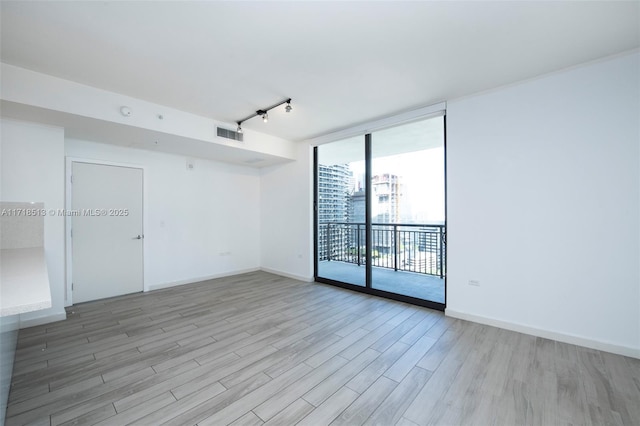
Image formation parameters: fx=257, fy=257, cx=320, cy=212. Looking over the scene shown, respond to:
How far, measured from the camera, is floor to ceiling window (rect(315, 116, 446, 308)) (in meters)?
4.10

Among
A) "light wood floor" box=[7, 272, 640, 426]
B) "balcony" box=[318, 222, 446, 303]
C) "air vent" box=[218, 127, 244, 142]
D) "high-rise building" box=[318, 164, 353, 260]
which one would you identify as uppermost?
"air vent" box=[218, 127, 244, 142]

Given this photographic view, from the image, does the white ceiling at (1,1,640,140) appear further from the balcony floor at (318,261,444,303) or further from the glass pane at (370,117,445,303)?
the balcony floor at (318,261,444,303)

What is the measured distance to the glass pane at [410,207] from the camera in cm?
403

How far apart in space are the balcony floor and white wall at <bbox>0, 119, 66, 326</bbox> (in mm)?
3848

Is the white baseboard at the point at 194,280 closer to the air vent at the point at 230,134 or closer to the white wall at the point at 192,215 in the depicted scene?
the white wall at the point at 192,215

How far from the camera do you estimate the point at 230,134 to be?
4.17 meters

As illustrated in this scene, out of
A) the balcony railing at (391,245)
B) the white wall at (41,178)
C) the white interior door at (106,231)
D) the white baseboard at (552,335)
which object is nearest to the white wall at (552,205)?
the white baseboard at (552,335)

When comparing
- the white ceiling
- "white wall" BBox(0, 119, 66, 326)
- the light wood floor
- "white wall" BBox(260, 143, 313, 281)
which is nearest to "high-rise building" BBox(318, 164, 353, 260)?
"white wall" BBox(260, 143, 313, 281)

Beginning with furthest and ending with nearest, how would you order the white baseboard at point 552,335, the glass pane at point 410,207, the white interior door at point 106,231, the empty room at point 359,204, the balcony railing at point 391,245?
the balcony railing at point 391,245, the glass pane at point 410,207, the white interior door at point 106,231, the white baseboard at point 552,335, the empty room at point 359,204

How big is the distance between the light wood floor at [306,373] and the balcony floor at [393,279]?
2.62 ft

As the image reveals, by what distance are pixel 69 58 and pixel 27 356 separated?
2.82 meters

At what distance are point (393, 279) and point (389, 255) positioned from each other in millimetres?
761

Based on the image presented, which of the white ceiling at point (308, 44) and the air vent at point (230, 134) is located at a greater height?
the white ceiling at point (308, 44)

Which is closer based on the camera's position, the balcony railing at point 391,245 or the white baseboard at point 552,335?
the white baseboard at point 552,335
